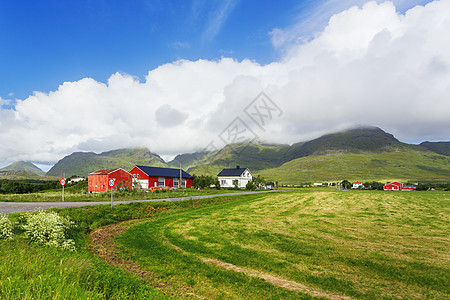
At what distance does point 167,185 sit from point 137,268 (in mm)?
64008

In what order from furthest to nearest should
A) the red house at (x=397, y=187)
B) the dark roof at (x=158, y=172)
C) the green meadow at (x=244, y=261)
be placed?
the red house at (x=397, y=187) < the dark roof at (x=158, y=172) < the green meadow at (x=244, y=261)

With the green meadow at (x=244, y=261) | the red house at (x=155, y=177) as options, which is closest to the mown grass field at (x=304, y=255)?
the green meadow at (x=244, y=261)

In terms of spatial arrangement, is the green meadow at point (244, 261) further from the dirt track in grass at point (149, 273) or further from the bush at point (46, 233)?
the bush at point (46, 233)

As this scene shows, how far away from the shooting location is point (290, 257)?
11117 mm

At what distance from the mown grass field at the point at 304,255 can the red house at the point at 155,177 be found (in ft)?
159

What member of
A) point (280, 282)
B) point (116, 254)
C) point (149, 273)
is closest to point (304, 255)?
point (280, 282)


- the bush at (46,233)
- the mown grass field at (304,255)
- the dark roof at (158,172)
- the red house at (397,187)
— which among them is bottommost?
the red house at (397,187)

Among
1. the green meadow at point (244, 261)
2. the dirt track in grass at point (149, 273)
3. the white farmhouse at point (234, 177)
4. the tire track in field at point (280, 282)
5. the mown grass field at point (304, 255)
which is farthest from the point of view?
the white farmhouse at point (234, 177)

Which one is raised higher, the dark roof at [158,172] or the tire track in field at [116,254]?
the dark roof at [158,172]

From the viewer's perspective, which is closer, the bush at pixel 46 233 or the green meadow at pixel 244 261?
the green meadow at pixel 244 261

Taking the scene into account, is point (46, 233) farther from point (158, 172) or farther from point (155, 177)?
point (158, 172)

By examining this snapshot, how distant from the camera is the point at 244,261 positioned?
1078 cm

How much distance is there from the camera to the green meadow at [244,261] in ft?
22.9

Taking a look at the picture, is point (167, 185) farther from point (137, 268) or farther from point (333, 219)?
point (137, 268)
